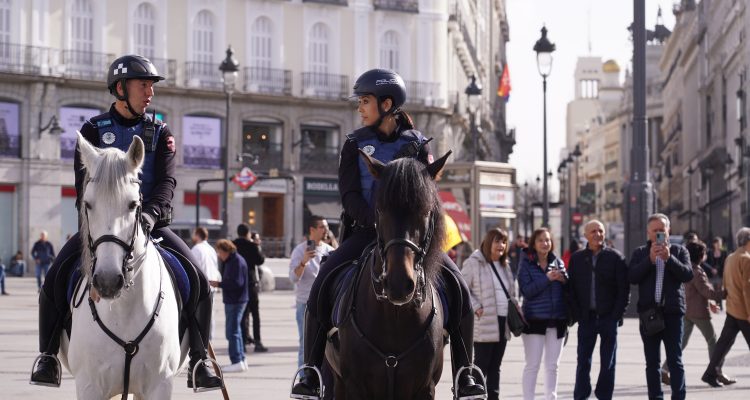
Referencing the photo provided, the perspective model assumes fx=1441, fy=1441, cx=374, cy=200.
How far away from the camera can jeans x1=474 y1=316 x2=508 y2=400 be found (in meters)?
14.3

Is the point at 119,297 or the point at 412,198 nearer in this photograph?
the point at 412,198

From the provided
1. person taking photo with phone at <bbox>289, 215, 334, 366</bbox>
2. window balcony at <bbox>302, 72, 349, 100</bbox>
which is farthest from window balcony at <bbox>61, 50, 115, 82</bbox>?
person taking photo with phone at <bbox>289, 215, 334, 366</bbox>

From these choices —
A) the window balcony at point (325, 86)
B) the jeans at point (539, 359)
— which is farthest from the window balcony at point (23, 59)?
the jeans at point (539, 359)

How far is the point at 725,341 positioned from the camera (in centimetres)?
1795

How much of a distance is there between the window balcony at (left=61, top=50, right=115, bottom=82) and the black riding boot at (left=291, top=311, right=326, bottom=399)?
47.7 metres

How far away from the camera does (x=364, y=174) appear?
876cm

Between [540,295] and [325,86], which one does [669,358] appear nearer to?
[540,295]

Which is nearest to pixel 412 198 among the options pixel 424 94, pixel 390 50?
pixel 424 94

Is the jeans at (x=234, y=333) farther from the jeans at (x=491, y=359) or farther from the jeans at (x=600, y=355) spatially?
the jeans at (x=600, y=355)

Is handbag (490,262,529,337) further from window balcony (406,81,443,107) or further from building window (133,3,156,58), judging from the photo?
window balcony (406,81,443,107)

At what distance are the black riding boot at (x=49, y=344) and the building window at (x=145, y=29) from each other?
49.8 meters

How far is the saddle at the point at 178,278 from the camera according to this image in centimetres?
860

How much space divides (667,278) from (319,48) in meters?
48.1

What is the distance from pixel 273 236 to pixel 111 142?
50.8m
